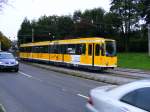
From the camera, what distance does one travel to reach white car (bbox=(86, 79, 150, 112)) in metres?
7.16

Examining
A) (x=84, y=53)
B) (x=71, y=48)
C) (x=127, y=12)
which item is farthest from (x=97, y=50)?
(x=127, y=12)

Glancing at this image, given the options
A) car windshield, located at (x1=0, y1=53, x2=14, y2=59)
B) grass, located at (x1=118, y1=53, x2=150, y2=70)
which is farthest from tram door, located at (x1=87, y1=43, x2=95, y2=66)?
grass, located at (x1=118, y1=53, x2=150, y2=70)

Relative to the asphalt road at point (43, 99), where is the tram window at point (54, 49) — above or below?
above

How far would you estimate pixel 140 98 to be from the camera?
285 inches

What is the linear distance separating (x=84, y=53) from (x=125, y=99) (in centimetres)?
3338

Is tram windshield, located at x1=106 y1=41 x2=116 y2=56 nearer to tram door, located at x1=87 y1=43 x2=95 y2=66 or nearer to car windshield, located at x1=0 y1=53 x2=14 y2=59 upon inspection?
tram door, located at x1=87 y1=43 x2=95 y2=66

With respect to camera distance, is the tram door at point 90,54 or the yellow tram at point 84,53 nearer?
the yellow tram at point 84,53

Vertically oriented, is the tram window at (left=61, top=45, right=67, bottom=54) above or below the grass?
above

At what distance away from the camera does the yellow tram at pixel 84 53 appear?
3856 centimetres

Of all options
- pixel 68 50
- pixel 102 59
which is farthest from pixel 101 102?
pixel 68 50

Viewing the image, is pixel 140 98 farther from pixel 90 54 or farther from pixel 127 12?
pixel 127 12

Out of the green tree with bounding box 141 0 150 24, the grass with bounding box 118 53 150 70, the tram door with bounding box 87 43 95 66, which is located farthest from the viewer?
the green tree with bounding box 141 0 150 24

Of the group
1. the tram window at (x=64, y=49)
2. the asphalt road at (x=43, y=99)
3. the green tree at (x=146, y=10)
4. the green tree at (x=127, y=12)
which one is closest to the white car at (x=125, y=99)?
the asphalt road at (x=43, y=99)

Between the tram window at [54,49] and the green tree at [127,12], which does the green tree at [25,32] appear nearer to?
the green tree at [127,12]
